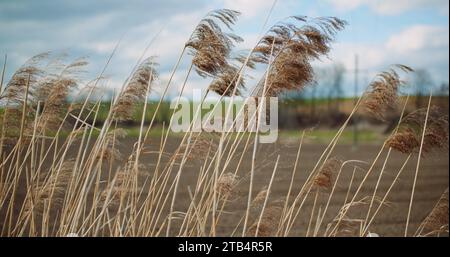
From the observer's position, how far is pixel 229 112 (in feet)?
10.7

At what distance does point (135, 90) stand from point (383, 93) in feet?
4.33

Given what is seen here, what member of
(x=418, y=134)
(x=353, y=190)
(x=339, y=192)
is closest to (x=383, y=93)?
(x=418, y=134)

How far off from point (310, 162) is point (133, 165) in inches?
582

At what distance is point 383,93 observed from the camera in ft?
10.9

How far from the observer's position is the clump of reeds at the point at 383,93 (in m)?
3.31

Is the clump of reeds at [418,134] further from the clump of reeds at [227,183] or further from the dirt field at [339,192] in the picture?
the clump of reeds at [227,183]

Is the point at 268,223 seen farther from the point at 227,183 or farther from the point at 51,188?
the point at 51,188

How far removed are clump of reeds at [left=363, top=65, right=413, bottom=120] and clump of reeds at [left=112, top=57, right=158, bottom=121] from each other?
1.17m

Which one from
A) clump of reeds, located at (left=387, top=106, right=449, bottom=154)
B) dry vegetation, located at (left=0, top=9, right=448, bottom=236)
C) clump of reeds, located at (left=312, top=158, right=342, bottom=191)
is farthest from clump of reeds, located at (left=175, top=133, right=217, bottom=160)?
clump of reeds, located at (left=387, top=106, right=449, bottom=154)

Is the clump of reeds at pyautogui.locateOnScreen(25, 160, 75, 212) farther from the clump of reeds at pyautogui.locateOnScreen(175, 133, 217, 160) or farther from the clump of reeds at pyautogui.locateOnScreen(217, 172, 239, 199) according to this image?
the clump of reeds at pyautogui.locateOnScreen(217, 172, 239, 199)
